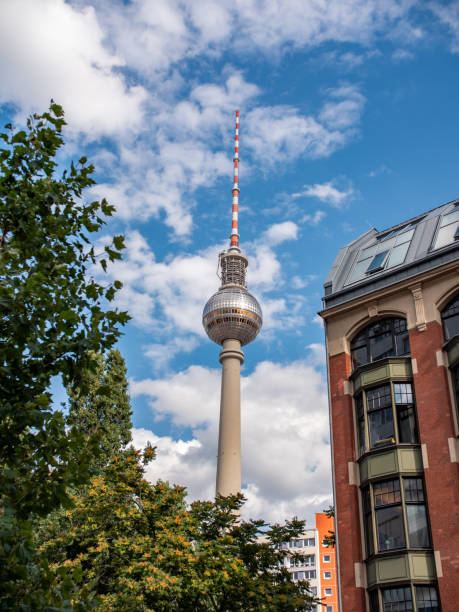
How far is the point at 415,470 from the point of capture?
787 inches

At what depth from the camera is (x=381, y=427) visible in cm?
2148

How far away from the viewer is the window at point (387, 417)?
20981 mm

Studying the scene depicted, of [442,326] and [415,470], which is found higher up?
[442,326]

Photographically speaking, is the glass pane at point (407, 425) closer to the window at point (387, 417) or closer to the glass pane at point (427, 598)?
the window at point (387, 417)

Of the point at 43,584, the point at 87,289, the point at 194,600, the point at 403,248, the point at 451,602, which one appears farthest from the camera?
the point at 403,248

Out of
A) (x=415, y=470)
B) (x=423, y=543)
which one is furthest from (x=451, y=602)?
(x=415, y=470)

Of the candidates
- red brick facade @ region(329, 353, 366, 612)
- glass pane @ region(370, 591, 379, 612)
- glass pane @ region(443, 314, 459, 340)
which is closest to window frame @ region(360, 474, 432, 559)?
red brick facade @ region(329, 353, 366, 612)

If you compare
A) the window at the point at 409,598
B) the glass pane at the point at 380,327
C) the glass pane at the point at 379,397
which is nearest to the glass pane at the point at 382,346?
the glass pane at the point at 380,327

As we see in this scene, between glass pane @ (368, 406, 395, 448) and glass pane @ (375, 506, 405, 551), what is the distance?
7.29 ft

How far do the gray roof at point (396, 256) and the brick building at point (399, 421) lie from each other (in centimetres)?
6

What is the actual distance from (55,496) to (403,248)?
20.9 meters

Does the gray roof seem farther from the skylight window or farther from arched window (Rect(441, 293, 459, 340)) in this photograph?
arched window (Rect(441, 293, 459, 340))

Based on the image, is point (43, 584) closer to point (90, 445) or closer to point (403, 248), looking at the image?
point (90, 445)

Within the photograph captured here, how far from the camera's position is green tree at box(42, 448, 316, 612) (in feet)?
63.5
